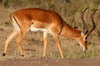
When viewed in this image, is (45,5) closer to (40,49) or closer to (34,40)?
(34,40)

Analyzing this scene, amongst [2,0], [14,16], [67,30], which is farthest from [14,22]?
[2,0]

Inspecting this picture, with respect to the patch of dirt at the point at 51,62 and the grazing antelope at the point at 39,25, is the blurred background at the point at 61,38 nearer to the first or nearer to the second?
the grazing antelope at the point at 39,25

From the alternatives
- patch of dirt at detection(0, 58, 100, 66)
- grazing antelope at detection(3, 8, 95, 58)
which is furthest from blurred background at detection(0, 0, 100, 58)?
patch of dirt at detection(0, 58, 100, 66)

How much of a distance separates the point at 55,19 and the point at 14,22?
1.32 meters

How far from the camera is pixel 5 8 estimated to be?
22.2 m

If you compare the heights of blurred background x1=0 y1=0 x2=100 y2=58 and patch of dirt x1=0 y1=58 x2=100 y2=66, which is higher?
blurred background x1=0 y1=0 x2=100 y2=58

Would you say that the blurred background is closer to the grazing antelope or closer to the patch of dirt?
the grazing antelope

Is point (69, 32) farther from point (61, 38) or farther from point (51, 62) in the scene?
point (51, 62)

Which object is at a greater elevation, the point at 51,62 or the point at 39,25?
the point at 39,25

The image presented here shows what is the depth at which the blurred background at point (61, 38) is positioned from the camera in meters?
12.3

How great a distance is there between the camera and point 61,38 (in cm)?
1577

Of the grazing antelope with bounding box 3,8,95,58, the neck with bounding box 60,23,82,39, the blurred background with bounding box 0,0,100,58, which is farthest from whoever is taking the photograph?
the blurred background with bounding box 0,0,100,58

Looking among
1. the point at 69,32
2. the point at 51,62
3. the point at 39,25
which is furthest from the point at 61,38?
the point at 51,62

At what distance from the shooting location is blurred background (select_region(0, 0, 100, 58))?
12259mm
